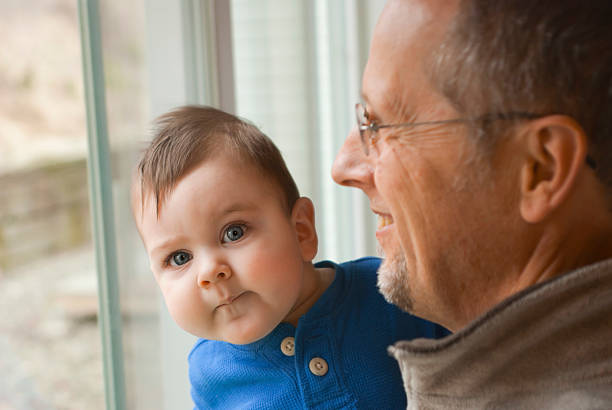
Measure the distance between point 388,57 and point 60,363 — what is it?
2.94 feet

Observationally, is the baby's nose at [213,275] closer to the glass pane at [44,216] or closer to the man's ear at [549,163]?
the glass pane at [44,216]

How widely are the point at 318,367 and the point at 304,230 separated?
0.87 feet

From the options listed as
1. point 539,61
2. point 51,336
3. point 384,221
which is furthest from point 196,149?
point 539,61

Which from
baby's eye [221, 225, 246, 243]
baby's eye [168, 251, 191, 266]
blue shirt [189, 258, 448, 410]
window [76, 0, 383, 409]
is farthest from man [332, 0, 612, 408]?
window [76, 0, 383, 409]

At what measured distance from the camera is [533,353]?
994mm

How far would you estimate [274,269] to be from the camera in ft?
3.90

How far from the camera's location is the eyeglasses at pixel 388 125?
101cm

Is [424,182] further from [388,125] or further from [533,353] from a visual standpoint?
[533,353]

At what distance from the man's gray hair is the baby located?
0.42 m

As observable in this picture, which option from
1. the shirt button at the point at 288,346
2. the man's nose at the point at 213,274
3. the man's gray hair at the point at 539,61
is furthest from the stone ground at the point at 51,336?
the man's gray hair at the point at 539,61

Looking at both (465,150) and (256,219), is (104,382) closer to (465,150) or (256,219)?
(256,219)

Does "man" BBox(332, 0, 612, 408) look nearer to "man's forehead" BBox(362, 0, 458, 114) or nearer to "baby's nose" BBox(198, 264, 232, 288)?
"man's forehead" BBox(362, 0, 458, 114)

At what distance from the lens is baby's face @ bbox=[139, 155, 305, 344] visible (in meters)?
1.17

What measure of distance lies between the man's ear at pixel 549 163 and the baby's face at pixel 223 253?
44 centimetres
